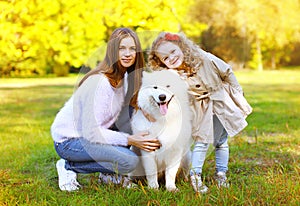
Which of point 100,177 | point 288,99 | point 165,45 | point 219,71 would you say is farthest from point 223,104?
point 288,99

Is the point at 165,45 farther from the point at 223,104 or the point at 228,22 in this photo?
the point at 228,22

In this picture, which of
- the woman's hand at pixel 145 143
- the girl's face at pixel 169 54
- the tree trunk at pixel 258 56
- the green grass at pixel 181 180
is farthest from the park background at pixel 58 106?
the tree trunk at pixel 258 56

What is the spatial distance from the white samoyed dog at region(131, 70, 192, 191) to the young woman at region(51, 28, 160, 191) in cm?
7

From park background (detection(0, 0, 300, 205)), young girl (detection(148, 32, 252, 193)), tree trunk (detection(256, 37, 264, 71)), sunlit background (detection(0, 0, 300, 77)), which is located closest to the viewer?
park background (detection(0, 0, 300, 205))

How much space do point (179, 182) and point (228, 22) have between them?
21.7 metres

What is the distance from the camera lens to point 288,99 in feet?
30.5

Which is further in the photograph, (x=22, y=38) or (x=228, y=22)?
(x=228, y=22)

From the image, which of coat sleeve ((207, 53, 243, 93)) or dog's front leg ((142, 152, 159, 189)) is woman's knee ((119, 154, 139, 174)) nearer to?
dog's front leg ((142, 152, 159, 189))

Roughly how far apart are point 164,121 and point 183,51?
475 millimetres

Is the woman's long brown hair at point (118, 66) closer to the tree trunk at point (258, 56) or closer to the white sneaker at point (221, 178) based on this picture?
the white sneaker at point (221, 178)

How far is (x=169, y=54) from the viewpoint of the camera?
2.80 m

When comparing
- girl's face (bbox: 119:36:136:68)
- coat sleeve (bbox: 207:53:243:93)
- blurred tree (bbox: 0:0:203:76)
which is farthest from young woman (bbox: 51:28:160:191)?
blurred tree (bbox: 0:0:203:76)

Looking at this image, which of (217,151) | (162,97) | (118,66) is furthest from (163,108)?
(217,151)

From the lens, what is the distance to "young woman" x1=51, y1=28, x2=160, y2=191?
2896 mm
